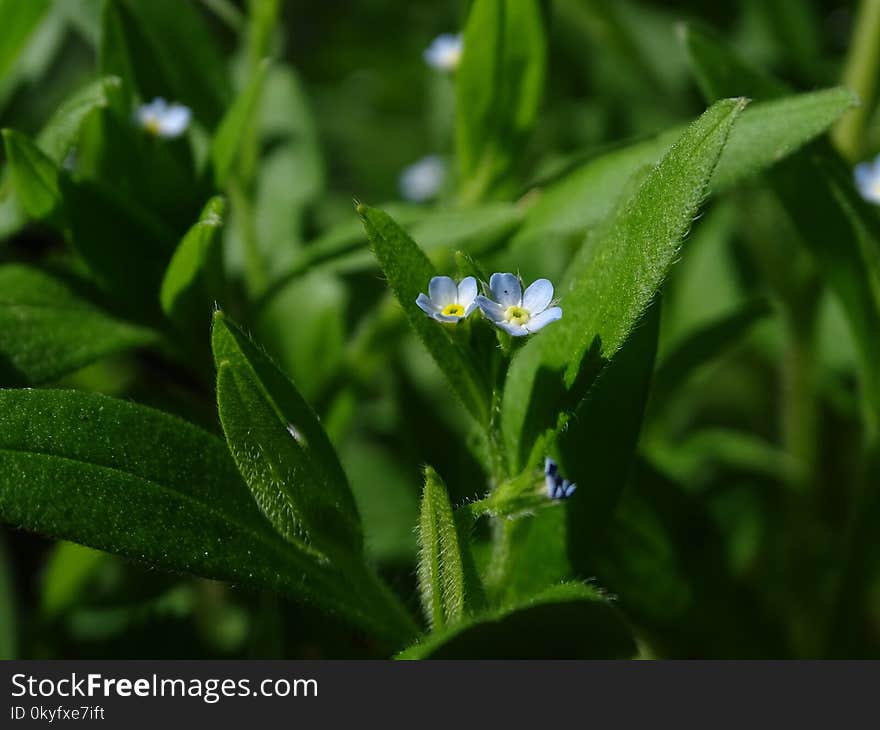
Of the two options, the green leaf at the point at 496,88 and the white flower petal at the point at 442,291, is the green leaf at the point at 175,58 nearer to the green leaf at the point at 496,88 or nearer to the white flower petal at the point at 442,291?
the green leaf at the point at 496,88

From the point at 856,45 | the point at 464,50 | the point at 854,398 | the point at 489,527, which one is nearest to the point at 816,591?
the point at 854,398

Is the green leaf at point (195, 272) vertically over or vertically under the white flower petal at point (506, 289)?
over

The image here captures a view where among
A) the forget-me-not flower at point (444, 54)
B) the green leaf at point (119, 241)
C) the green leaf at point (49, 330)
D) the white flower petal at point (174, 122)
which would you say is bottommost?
the green leaf at point (49, 330)

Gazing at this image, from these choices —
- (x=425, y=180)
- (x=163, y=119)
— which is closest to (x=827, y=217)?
(x=163, y=119)

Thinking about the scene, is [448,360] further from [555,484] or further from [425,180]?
[425,180]

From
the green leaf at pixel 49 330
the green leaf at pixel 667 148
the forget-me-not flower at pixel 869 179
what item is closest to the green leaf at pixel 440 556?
the green leaf at pixel 667 148
